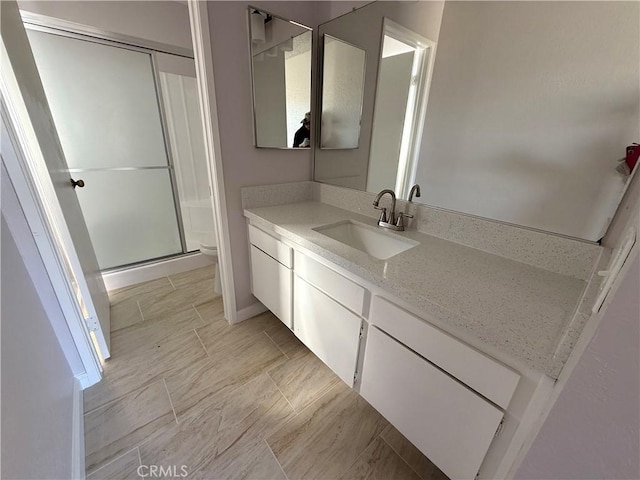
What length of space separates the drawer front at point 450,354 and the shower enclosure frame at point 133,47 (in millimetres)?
2393

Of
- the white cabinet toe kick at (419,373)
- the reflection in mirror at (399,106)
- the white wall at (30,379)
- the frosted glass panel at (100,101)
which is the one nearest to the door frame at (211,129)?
the white cabinet toe kick at (419,373)

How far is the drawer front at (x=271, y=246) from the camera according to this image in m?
1.33

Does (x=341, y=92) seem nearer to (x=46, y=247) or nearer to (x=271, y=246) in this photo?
(x=271, y=246)

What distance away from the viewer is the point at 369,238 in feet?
4.55

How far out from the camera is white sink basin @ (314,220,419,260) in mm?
1245

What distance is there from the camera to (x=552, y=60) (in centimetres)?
85

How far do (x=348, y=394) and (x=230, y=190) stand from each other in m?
1.34

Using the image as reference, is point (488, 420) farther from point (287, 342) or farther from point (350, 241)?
point (287, 342)

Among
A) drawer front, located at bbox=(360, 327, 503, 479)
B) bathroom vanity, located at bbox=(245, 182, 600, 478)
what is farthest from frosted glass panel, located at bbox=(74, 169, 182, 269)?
drawer front, located at bbox=(360, 327, 503, 479)

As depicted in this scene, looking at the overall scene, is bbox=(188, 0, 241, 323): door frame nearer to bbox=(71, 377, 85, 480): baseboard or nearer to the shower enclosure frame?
bbox=(71, 377, 85, 480): baseboard

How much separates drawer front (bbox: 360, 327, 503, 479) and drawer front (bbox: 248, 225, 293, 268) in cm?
57

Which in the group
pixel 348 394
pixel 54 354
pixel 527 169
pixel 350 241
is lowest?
pixel 348 394


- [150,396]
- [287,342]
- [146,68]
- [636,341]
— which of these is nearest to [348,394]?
[287,342]

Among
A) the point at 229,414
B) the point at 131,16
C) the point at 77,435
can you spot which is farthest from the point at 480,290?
the point at 131,16
